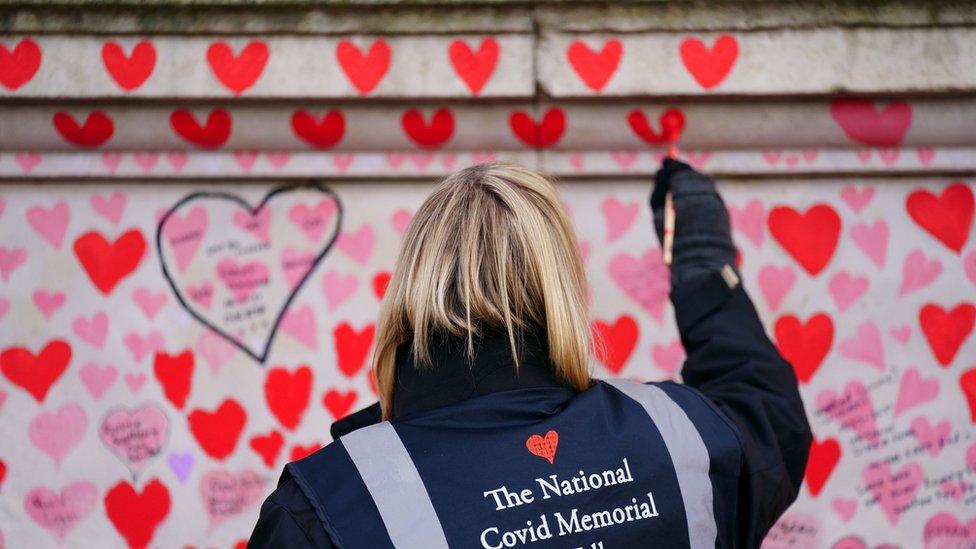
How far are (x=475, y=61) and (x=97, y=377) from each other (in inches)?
55.9

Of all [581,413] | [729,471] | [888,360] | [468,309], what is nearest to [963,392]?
[888,360]

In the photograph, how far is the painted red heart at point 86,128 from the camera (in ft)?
8.41

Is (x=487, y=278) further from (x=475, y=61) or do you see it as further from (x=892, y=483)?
(x=892, y=483)

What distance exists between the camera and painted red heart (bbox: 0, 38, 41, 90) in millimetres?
2512

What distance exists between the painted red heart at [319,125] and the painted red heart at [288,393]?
0.67m

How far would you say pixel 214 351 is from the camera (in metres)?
2.59

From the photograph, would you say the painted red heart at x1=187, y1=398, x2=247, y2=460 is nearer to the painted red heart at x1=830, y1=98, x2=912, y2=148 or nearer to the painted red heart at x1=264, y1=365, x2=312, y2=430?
the painted red heart at x1=264, y1=365, x2=312, y2=430

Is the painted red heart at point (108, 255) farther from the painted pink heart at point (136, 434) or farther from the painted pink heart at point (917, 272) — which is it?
the painted pink heart at point (917, 272)

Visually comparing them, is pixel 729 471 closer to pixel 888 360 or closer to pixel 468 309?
pixel 468 309

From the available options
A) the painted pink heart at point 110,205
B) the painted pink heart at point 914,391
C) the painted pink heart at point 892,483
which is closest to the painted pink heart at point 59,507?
the painted pink heart at point 110,205

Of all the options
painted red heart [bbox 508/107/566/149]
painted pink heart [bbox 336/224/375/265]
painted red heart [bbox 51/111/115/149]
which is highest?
painted red heart [bbox 51/111/115/149]

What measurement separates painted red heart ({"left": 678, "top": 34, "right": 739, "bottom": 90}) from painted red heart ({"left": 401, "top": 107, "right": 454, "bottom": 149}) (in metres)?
0.69

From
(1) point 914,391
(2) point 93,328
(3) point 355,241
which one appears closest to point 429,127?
(3) point 355,241

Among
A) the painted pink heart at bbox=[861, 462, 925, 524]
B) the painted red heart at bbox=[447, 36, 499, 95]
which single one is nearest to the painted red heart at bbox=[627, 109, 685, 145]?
the painted red heart at bbox=[447, 36, 499, 95]
